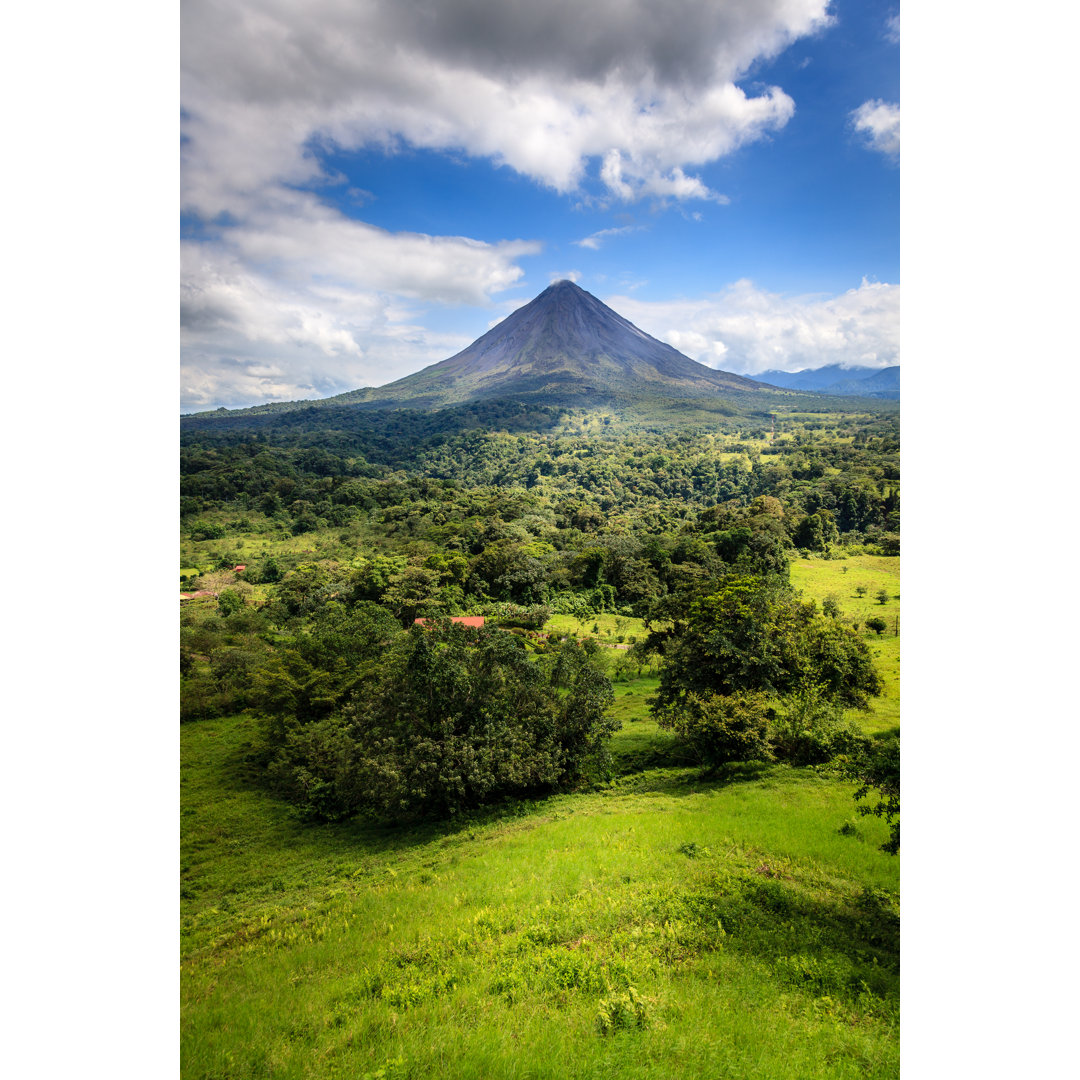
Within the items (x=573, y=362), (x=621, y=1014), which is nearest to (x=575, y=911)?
(x=621, y=1014)

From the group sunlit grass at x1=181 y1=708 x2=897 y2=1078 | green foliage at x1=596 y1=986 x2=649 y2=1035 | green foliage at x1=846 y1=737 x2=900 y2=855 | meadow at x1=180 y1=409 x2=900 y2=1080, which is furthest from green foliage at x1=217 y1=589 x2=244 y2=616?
green foliage at x1=846 y1=737 x2=900 y2=855

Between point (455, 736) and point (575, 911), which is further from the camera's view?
point (455, 736)

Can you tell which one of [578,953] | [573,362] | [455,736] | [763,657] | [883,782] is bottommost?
[455,736]

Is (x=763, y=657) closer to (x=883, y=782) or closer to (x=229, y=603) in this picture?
(x=883, y=782)

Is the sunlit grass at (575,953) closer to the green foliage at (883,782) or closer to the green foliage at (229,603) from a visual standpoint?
the green foliage at (883,782)

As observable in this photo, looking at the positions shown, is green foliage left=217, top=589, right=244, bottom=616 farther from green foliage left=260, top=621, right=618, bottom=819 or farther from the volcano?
the volcano

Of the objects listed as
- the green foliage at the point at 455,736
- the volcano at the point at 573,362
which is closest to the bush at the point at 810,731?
the green foliage at the point at 455,736
